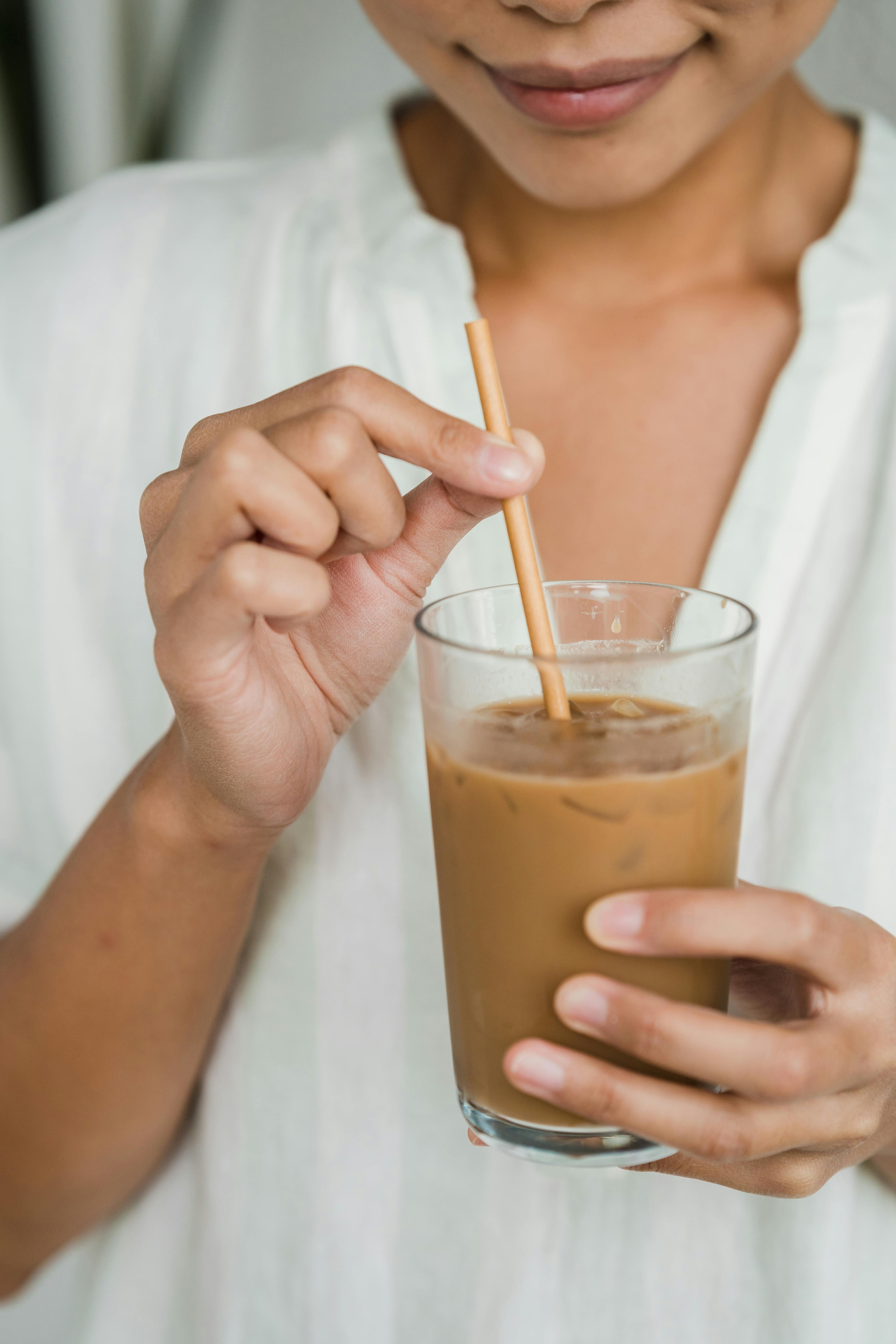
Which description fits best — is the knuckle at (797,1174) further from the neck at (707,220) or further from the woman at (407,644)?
the neck at (707,220)

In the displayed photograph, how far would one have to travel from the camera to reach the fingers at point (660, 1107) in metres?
0.70

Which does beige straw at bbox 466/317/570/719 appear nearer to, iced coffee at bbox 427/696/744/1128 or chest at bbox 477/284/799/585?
iced coffee at bbox 427/696/744/1128

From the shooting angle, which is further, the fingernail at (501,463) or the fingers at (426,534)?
the fingers at (426,534)

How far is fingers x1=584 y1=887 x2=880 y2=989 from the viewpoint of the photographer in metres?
0.68

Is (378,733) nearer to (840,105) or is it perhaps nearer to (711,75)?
(711,75)

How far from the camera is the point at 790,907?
693mm

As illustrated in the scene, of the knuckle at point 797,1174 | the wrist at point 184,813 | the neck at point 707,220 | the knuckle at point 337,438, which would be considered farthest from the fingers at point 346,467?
the neck at point 707,220

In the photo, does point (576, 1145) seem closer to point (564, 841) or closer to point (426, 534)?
point (564, 841)

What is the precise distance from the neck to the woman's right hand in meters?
0.56

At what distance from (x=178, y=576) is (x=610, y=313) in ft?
2.41

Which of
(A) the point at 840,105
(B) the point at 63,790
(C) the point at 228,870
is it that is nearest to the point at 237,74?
(A) the point at 840,105

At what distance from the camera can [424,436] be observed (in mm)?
768

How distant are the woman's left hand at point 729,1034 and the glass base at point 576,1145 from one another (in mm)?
49

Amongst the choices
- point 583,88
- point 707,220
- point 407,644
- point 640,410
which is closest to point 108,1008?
point 407,644
